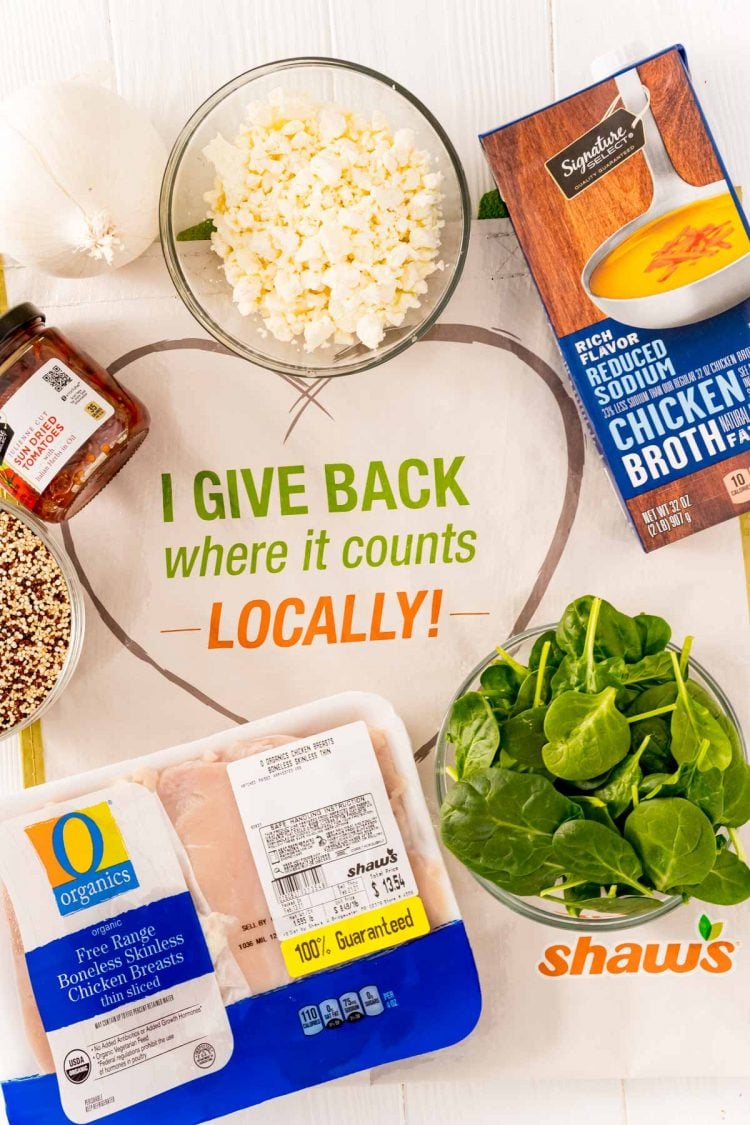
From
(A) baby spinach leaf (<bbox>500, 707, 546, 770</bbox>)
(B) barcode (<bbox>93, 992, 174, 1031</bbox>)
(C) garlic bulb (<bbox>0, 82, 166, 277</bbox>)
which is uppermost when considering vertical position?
(C) garlic bulb (<bbox>0, 82, 166, 277</bbox>)

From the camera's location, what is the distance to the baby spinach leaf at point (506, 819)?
672mm

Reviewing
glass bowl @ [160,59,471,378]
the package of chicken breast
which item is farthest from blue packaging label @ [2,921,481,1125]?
glass bowl @ [160,59,471,378]

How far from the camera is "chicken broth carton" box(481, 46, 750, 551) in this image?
0.79 meters

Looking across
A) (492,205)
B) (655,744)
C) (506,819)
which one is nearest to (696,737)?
(655,744)

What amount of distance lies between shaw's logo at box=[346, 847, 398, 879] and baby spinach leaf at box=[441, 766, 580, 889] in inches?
5.0

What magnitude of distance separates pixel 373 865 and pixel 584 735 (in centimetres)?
25

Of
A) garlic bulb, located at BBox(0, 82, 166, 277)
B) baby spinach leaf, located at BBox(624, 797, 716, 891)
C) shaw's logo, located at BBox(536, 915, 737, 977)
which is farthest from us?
shaw's logo, located at BBox(536, 915, 737, 977)

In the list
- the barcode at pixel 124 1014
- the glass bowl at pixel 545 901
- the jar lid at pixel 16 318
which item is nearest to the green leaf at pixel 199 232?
the jar lid at pixel 16 318

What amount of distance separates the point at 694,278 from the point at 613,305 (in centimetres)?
7

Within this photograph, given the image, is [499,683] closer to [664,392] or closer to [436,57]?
[664,392]

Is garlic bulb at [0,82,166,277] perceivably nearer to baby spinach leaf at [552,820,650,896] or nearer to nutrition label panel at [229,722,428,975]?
nutrition label panel at [229,722,428,975]

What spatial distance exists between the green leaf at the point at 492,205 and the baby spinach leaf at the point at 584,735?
17.2 inches

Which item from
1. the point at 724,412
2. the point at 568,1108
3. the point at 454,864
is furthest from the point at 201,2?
the point at 568,1108

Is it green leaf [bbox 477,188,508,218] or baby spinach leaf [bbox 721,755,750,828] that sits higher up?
green leaf [bbox 477,188,508,218]
